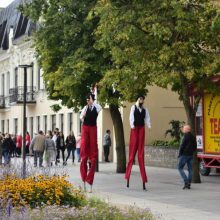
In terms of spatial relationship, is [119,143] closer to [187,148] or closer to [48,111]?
[187,148]

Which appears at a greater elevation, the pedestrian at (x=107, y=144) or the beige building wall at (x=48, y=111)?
the beige building wall at (x=48, y=111)

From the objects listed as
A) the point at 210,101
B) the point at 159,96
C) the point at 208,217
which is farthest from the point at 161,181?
the point at 159,96

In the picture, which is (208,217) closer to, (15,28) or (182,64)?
(182,64)

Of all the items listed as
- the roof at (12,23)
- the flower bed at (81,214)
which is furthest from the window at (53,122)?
the flower bed at (81,214)

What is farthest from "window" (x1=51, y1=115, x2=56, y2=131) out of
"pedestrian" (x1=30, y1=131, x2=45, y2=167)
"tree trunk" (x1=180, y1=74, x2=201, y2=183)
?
"tree trunk" (x1=180, y1=74, x2=201, y2=183)

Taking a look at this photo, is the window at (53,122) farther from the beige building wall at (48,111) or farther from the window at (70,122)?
the window at (70,122)

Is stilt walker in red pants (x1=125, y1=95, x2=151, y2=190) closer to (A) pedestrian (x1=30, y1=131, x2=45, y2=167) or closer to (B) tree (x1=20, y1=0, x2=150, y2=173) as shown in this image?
(B) tree (x1=20, y1=0, x2=150, y2=173)

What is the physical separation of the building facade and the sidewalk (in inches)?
490

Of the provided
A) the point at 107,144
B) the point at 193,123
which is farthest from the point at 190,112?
the point at 107,144

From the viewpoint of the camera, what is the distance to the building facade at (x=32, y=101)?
35125 mm

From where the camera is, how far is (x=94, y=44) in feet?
70.4

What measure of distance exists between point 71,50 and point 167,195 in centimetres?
880

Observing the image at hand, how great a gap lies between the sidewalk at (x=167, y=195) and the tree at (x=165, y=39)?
7.75ft

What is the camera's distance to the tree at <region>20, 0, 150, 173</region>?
868 inches
